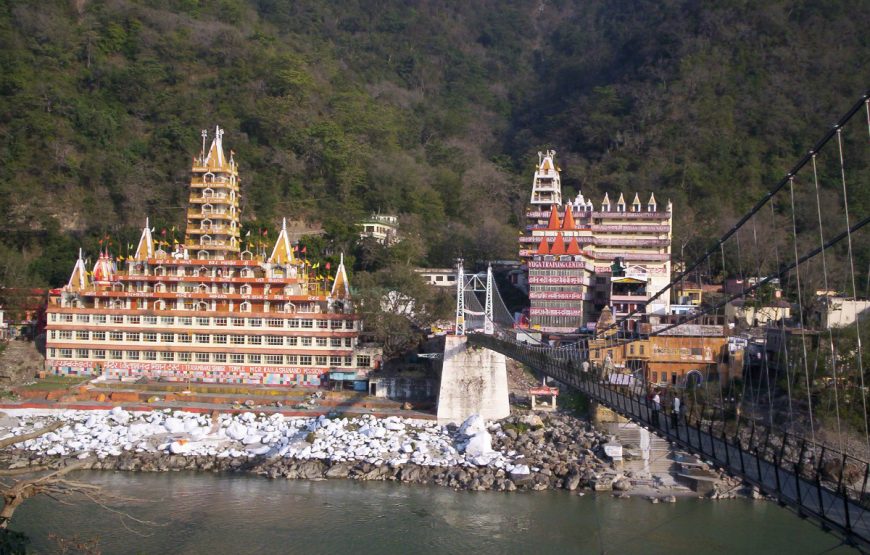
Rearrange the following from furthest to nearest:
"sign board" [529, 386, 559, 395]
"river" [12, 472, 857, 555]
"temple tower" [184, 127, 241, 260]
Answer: "temple tower" [184, 127, 241, 260] < "sign board" [529, 386, 559, 395] < "river" [12, 472, 857, 555]

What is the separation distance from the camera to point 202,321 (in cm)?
2455

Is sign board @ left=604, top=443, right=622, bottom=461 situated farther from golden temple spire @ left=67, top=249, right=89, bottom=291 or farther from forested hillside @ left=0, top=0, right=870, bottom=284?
golden temple spire @ left=67, top=249, right=89, bottom=291

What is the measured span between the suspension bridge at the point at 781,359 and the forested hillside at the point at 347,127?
2.16 m

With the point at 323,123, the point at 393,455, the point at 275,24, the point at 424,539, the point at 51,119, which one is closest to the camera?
→ the point at 424,539

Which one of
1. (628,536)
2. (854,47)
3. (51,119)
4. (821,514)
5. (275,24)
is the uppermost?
(275,24)

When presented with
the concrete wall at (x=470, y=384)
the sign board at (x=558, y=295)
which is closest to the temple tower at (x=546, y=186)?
the sign board at (x=558, y=295)

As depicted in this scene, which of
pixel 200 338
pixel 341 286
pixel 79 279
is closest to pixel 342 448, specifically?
pixel 341 286

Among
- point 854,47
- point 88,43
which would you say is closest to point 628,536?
point 854,47

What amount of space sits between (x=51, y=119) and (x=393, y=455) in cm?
2201

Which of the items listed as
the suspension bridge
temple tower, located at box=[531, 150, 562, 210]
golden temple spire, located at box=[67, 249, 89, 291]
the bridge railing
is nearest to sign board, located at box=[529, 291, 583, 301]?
the suspension bridge

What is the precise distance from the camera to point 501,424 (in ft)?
66.4

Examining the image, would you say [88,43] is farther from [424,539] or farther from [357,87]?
[424,539]

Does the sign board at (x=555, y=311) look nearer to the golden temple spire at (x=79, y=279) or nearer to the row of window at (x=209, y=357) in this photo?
the row of window at (x=209, y=357)

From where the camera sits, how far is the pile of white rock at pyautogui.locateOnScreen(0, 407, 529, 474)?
59.7 ft
